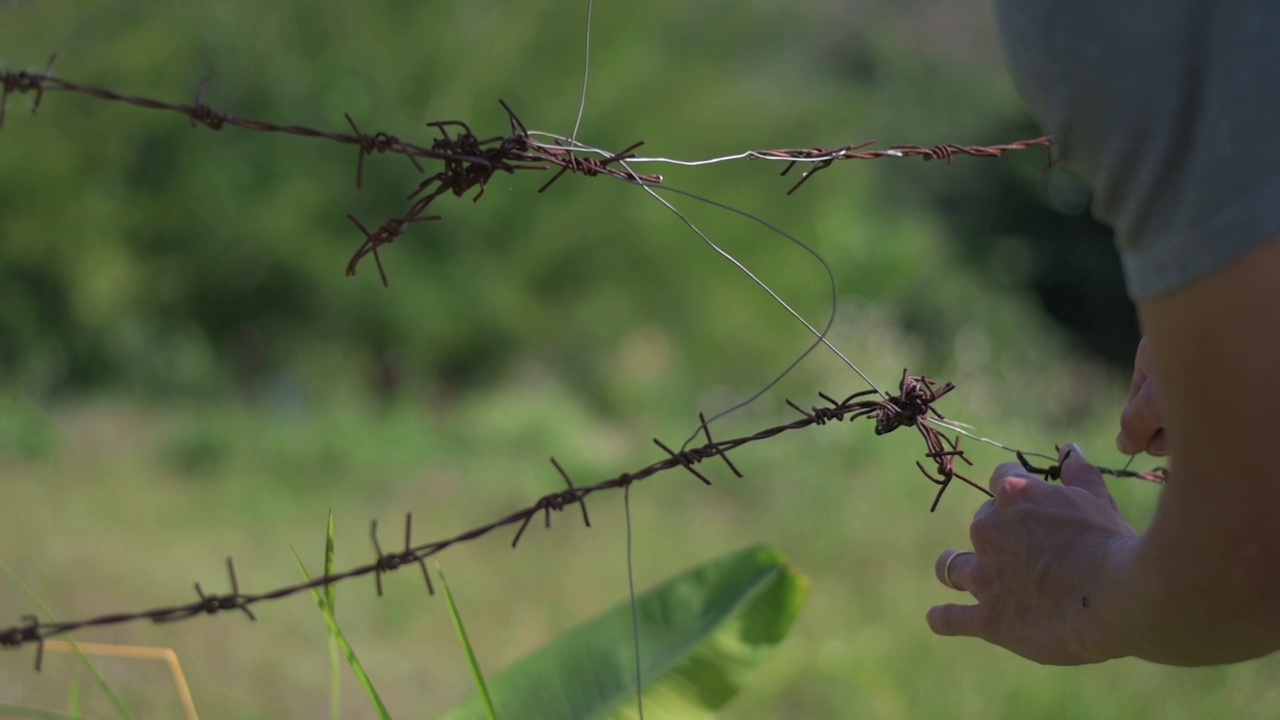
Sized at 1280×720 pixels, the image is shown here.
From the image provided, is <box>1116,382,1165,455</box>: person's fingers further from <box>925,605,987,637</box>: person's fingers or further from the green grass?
the green grass

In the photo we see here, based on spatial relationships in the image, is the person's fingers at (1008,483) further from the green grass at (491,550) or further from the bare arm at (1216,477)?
the green grass at (491,550)

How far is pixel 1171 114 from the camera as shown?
0.53m

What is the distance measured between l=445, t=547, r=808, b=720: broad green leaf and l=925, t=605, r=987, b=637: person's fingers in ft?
1.79

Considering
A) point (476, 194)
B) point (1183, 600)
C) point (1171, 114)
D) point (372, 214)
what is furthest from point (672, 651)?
point (372, 214)

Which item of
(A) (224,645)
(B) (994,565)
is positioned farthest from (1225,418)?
(A) (224,645)

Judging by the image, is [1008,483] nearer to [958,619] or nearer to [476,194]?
[958,619]

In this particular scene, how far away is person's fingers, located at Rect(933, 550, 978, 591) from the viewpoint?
2.77 feet

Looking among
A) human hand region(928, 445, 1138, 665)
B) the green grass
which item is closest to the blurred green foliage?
the green grass

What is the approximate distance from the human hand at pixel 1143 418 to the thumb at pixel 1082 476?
42 millimetres

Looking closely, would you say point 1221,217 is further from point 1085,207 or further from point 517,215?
point 1085,207

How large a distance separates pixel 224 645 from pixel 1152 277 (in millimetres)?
2903

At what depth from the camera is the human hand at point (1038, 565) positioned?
74 cm

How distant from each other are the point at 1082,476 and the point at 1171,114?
42 centimetres

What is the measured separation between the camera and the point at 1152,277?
557 millimetres
